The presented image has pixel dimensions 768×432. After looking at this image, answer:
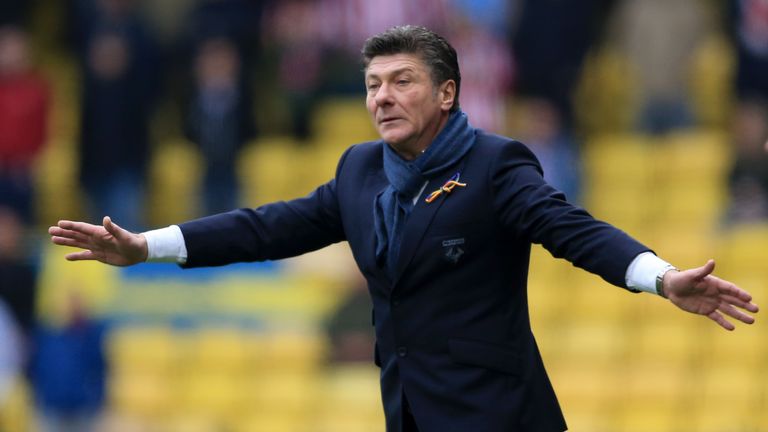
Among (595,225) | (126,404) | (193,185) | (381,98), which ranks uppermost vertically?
(381,98)

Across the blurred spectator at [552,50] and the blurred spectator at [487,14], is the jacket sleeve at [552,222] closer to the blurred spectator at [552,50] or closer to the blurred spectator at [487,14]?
the blurred spectator at [552,50]

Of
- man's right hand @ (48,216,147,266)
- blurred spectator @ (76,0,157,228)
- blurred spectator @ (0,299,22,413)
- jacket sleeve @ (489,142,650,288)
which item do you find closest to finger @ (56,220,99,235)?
man's right hand @ (48,216,147,266)

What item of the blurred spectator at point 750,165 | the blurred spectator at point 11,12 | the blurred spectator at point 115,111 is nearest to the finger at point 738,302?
the blurred spectator at point 750,165

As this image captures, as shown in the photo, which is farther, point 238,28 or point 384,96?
point 238,28

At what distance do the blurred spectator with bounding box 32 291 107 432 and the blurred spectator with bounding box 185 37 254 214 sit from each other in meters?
1.45

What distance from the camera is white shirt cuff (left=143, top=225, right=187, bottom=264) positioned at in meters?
5.06

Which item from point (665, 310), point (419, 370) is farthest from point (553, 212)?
point (665, 310)

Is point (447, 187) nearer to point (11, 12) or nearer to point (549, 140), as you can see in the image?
point (549, 140)

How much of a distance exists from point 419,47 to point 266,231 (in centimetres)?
74

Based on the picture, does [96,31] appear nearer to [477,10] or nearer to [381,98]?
[477,10]

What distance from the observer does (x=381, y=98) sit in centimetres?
495

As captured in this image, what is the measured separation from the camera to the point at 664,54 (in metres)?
11.7

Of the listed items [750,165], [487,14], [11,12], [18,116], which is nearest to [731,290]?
[750,165]

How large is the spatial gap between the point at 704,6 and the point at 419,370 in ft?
26.4
